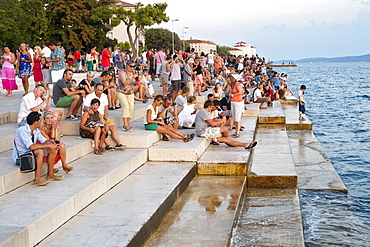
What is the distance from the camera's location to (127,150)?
344 inches

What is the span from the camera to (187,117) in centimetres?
1174

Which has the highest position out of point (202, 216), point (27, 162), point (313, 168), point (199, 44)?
point (199, 44)

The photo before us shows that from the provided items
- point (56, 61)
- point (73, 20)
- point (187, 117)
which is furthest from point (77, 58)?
point (73, 20)

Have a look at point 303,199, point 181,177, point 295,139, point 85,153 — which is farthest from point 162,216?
point 295,139

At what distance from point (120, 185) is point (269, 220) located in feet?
7.78

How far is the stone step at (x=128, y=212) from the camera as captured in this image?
5.02 metres

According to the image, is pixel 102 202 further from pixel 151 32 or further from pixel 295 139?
pixel 151 32

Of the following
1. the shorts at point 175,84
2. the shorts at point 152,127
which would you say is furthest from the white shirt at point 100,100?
the shorts at point 175,84

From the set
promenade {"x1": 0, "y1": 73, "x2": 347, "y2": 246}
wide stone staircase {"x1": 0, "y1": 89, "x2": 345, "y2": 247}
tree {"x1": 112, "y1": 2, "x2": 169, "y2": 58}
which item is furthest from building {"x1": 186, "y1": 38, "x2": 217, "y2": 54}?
wide stone staircase {"x1": 0, "y1": 89, "x2": 345, "y2": 247}

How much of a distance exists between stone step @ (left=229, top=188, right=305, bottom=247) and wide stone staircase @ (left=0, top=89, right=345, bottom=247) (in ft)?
0.34

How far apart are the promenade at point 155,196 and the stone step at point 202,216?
0.5 inches

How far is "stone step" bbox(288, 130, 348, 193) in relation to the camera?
9719 mm

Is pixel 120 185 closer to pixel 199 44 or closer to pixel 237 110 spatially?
pixel 237 110

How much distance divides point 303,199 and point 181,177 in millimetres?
2894
